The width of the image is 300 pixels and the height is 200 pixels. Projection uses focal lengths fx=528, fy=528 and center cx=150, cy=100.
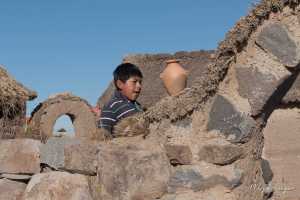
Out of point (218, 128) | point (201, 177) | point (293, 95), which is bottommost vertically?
point (201, 177)

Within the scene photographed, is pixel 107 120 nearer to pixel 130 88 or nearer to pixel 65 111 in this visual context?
pixel 130 88

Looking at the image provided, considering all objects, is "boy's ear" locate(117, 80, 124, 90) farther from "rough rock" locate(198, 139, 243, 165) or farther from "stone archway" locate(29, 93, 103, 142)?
"stone archway" locate(29, 93, 103, 142)

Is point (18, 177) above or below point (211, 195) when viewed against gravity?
above

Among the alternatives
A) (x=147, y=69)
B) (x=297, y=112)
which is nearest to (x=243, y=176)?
(x=297, y=112)


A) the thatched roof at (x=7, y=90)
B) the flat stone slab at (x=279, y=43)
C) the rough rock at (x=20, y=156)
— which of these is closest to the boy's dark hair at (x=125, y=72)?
the rough rock at (x=20, y=156)

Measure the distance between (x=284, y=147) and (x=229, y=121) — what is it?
846 cm

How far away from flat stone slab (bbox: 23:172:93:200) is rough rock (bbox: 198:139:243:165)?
91cm

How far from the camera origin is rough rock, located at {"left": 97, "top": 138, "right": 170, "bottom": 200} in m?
3.43

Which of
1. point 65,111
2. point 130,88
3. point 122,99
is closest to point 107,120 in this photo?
point 122,99

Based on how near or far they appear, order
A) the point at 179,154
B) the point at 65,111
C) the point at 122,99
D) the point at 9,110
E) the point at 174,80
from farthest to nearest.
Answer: the point at 65,111 < the point at 9,110 < the point at 122,99 < the point at 174,80 < the point at 179,154

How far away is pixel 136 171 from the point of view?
3.44 meters

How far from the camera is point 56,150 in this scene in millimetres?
3930

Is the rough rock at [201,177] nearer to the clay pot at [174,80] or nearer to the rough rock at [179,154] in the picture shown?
the rough rock at [179,154]

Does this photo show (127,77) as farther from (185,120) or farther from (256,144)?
(256,144)
